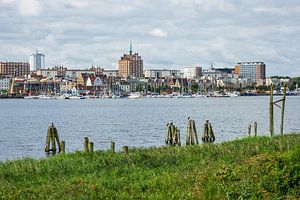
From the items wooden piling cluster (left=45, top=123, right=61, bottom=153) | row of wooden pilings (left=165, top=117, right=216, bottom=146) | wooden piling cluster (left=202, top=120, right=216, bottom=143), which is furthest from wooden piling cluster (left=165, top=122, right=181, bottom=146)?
wooden piling cluster (left=45, top=123, right=61, bottom=153)

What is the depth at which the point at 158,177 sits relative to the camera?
59.6ft

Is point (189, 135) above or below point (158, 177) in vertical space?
below

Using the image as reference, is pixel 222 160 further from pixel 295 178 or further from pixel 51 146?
pixel 51 146

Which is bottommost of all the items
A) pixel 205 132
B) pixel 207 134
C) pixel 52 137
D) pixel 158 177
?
pixel 207 134

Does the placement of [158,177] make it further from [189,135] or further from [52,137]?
→ [189,135]

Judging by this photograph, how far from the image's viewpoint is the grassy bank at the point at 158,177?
1526 cm

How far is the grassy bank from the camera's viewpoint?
50.1 feet

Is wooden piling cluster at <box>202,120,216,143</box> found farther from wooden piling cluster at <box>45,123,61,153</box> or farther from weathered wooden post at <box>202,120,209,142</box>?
wooden piling cluster at <box>45,123,61,153</box>

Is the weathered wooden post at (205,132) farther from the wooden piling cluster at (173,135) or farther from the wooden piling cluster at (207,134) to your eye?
the wooden piling cluster at (173,135)

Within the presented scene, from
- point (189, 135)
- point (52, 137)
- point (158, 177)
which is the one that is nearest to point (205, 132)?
point (189, 135)

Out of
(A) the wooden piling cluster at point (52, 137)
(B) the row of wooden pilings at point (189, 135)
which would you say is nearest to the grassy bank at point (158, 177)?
(A) the wooden piling cluster at point (52, 137)

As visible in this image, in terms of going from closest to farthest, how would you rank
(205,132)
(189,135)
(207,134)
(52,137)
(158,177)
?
(158,177)
(52,137)
(189,135)
(205,132)
(207,134)

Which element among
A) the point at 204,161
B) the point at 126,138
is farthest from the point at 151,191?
the point at 126,138

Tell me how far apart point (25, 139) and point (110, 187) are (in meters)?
44.4
